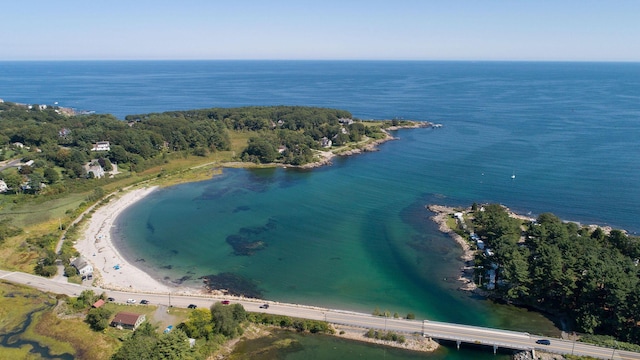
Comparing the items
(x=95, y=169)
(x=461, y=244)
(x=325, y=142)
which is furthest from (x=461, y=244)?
(x=95, y=169)

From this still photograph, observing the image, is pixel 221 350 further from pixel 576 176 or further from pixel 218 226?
pixel 576 176

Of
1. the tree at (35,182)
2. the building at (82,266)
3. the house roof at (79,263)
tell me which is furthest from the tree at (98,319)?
the tree at (35,182)

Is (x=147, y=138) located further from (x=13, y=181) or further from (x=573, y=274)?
(x=573, y=274)

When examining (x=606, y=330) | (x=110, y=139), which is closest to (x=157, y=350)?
(x=606, y=330)

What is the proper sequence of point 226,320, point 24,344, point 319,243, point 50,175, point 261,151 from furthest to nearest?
point 261,151, point 50,175, point 319,243, point 226,320, point 24,344

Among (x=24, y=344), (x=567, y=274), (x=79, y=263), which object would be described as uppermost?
(x=567, y=274)

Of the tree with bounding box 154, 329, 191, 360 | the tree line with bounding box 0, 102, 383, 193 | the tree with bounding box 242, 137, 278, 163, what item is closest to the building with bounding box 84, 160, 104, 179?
the tree line with bounding box 0, 102, 383, 193

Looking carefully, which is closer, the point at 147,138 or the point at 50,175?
the point at 50,175

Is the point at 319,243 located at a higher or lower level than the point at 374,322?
higher
